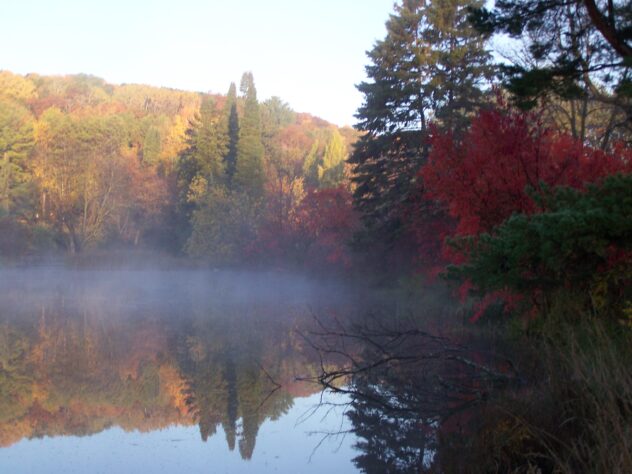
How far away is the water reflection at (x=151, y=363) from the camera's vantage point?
9.98 m

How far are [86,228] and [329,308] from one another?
38376 millimetres

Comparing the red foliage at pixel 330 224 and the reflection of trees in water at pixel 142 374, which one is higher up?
the red foliage at pixel 330 224

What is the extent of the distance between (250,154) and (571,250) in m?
50.2

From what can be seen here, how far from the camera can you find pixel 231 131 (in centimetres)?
6088

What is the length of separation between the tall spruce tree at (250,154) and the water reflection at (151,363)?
1017 inches

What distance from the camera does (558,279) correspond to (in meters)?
9.02

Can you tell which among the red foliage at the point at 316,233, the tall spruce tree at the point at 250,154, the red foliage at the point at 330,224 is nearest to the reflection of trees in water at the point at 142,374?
the red foliage at the point at 330,224

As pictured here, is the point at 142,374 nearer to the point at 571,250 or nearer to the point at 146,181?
the point at 571,250

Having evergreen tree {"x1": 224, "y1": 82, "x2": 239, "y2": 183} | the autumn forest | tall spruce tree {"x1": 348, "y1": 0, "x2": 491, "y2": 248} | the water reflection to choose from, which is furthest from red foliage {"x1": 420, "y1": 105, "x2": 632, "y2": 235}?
evergreen tree {"x1": 224, "y1": 82, "x2": 239, "y2": 183}

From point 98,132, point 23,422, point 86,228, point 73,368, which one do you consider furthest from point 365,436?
point 98,132

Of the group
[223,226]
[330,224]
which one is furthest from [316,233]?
[223,226]

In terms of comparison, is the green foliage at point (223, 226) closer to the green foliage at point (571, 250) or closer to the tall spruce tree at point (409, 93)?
the tall spruce tree at point (409, 93)

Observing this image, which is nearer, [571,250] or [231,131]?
[571,250]

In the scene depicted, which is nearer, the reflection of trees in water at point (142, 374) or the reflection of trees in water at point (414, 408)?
the reflection of trees in water at point (414, 408)
